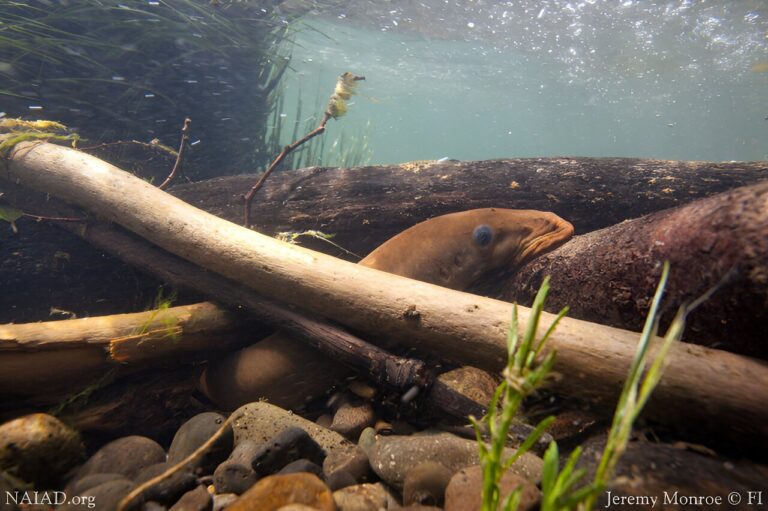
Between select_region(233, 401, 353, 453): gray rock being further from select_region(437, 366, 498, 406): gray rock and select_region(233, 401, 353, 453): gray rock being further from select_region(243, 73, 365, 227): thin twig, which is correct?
select_region(243, 73, 365, 227): thin twig

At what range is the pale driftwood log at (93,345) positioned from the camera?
2672mm

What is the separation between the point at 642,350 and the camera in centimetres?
111

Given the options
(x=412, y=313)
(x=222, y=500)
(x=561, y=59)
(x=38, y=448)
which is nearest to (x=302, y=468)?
(x=222, y=500)

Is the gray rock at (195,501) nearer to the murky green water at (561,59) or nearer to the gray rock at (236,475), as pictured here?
the gray rock at (236,475)

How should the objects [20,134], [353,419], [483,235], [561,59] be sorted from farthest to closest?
[561,59] < [20,134] < [483,235] < [353,419]

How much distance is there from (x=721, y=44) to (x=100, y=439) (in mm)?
34515

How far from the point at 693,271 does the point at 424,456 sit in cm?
210

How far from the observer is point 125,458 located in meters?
2.51

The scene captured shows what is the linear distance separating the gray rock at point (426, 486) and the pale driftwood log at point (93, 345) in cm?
226

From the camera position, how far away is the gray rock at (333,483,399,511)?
197 cm

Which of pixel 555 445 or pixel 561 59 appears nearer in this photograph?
pixel 555 445

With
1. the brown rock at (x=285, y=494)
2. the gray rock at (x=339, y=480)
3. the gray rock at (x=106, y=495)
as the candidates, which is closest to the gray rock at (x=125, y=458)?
the gray rock at (x=106, y=495)

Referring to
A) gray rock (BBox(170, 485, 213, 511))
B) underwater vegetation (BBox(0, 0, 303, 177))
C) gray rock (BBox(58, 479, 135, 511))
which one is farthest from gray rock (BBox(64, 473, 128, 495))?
underwater vegetation (BBox(0, 0, 303, 177))

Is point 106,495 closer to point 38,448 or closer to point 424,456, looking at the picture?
point 38,448
